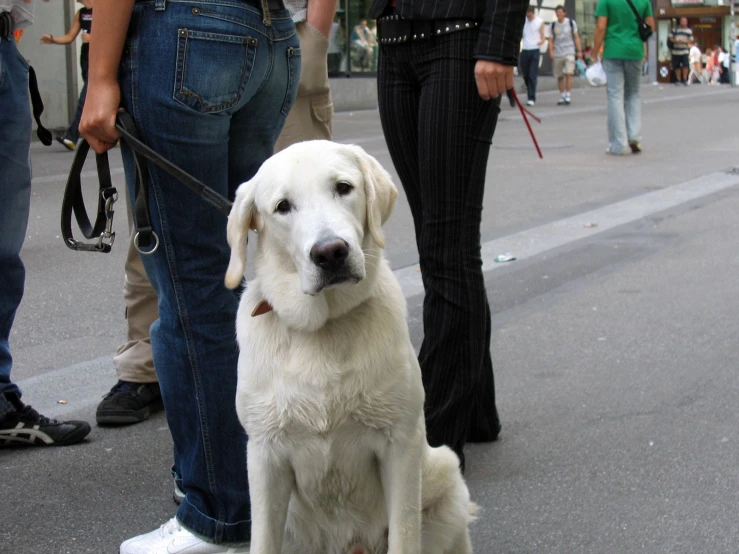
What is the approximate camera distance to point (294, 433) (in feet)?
8.10

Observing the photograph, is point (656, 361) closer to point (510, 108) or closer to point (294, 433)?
point (294, 433)

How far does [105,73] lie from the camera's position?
261 cm

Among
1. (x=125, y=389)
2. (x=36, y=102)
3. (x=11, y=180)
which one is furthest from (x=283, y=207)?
(x=36, y=102)

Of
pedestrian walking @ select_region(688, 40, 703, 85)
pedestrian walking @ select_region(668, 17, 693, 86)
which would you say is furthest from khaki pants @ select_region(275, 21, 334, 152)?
pedestrian walking @ select_region(688, 40, 703, 85)

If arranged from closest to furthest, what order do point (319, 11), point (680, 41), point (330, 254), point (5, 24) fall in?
point (330, 254) < point (5, 24) < point (319, 11) < point (680, 41)

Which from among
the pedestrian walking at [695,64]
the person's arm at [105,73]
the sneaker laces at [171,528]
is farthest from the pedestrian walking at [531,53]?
the pedestrian walking at [695,64]

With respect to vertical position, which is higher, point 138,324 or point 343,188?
point 343,188

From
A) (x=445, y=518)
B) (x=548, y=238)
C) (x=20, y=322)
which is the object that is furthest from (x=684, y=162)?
(x=445, y=518)

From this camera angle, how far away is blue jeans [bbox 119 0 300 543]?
261 centimetres

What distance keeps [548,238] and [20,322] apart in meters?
3.83

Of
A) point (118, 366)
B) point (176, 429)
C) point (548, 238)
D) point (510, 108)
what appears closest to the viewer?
point (176, 429)

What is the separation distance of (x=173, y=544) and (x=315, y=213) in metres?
1.12

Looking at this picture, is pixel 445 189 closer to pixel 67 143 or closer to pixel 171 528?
pixel 171 528

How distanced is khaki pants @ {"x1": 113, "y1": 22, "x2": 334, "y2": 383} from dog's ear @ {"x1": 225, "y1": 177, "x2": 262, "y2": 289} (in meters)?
1.59
